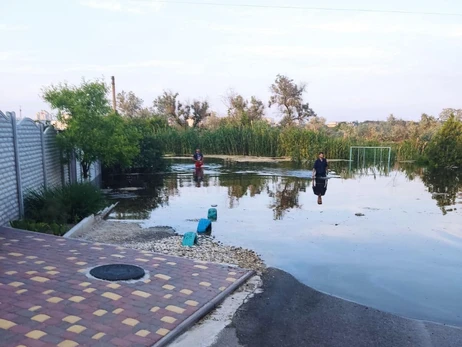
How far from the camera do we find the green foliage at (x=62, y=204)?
8609 mm

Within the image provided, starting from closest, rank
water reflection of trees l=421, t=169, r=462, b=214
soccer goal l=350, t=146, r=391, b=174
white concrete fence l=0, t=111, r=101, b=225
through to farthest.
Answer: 1. white concrete fence l=0, t=111, r=101, b=225
2. water reflection of trees l=421, t=169, r=462, b=214
3. soccer goal l=350, t=146, r=391, b=174

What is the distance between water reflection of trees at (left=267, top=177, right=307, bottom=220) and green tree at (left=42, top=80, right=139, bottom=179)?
5.69 m

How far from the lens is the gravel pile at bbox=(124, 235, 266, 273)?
6637 millimetres

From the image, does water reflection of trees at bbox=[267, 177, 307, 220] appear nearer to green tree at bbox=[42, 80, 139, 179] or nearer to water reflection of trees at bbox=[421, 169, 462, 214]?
water reflection of trees at bbox=[421, 169, 462, 214]

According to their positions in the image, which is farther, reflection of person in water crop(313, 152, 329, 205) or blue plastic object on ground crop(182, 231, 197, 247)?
reflection of person in water crop(313, 152, 329, 205)

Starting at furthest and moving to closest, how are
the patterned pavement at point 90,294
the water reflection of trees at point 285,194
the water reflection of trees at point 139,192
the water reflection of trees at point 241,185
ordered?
the water reflection of trees at point 241,185
the water reflection of trees at point 285,194
the water reflection of trees at point 139,192
the patterned pavement at point 90,294

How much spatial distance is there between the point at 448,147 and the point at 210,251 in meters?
24.9

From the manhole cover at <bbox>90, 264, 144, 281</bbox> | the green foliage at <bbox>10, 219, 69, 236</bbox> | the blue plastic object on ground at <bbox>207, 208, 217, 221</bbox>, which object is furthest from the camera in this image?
the blue plastic object on ground at <bbox>207, 208, 217, 221</bbox>

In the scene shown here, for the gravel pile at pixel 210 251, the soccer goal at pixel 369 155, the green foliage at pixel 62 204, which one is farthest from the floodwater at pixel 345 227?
the soccer goal at pixel 369 155

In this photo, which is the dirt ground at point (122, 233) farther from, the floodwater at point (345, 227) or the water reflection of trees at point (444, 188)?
the water reflection of trees at point (444, 188)

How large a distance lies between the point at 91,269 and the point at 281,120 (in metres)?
50.5

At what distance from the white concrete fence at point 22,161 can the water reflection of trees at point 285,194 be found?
5963 millimetres

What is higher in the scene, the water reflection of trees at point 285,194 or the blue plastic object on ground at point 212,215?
the blue plastic object on ground at point 212,215

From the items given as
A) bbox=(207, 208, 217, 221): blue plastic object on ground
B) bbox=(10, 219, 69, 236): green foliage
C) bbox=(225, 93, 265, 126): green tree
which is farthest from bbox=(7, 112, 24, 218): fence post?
bbox=(225, 93, 265, 126): green tree
